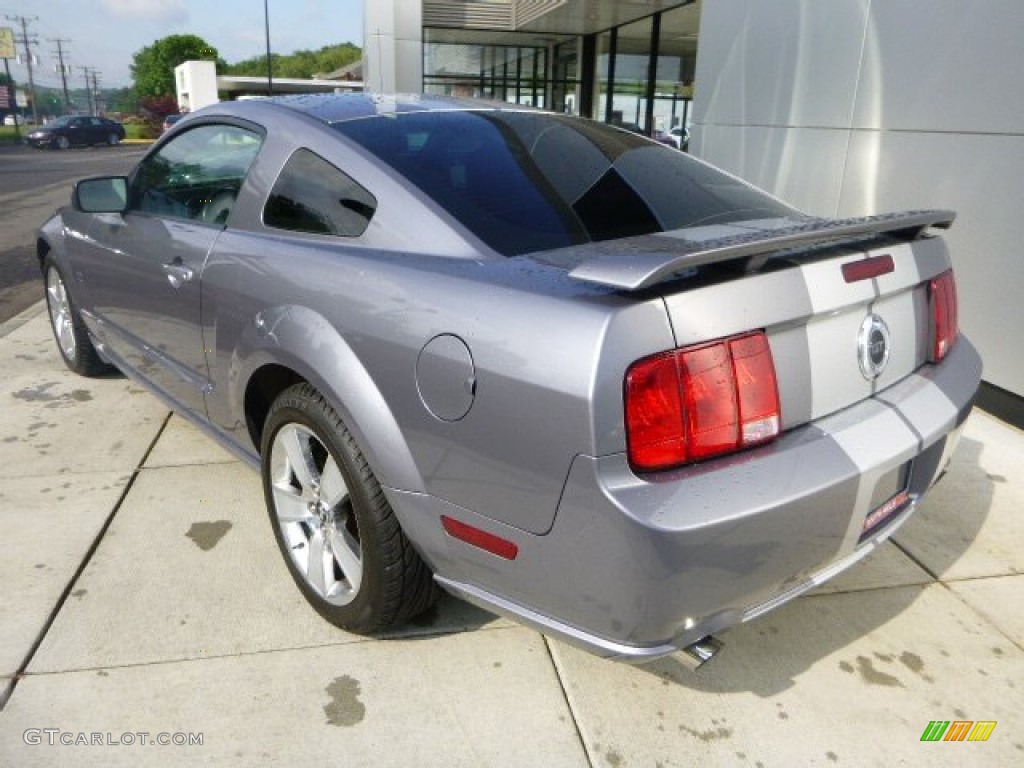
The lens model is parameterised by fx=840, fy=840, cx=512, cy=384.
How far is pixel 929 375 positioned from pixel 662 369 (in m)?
1.10

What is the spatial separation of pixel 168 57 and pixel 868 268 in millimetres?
118828

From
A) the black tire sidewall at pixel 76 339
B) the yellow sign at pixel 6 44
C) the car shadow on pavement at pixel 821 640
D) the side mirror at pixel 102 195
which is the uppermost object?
the yellow sign at pixel 6 44

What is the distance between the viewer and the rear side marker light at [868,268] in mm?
2033

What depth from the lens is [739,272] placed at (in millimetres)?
1842

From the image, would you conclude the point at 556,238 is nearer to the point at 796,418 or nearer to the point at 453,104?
the point at 796,418

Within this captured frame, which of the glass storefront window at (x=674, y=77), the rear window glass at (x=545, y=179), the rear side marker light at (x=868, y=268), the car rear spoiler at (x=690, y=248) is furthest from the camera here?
the glass storefront window at (x=674, y=77)

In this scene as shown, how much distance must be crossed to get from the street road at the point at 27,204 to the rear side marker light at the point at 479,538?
6.10 m

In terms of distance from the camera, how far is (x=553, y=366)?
173 cm

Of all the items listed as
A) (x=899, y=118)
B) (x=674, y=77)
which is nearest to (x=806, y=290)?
(x=899, y=118)

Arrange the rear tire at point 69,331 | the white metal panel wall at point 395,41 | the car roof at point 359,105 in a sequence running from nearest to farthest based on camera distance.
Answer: the car roof at point 359,105 → the rear tire at point 69,331 → the white metal panel wall at point 395,41

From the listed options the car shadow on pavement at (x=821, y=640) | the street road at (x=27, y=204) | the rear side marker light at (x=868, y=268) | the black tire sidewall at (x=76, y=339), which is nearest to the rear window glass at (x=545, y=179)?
the rear side marker light at (x=868, y=268)

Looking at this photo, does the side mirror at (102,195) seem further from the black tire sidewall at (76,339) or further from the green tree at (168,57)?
the green tree at (168,57)

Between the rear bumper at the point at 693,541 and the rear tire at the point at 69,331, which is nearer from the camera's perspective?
the rear bumper at the point at 693,541

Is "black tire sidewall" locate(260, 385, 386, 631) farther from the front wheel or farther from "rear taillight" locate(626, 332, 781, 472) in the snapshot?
"rear taillight" locate(626, 332, 781, 472)
